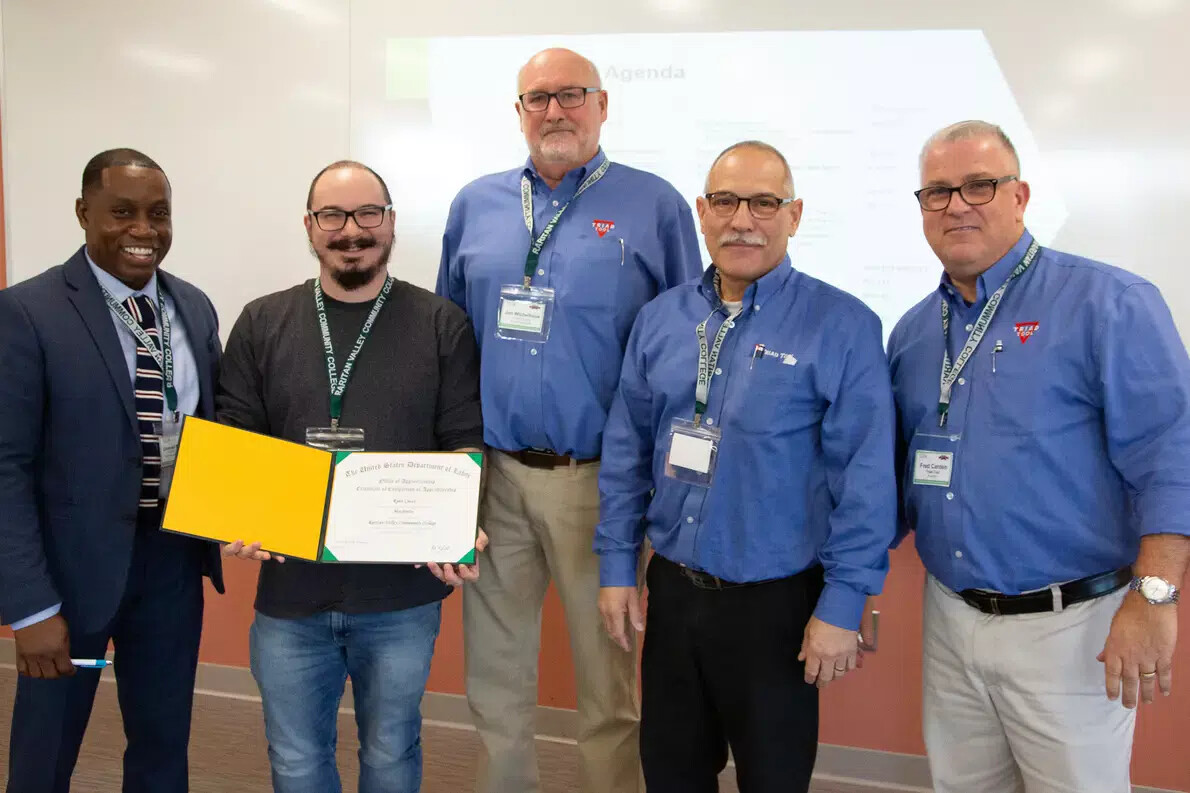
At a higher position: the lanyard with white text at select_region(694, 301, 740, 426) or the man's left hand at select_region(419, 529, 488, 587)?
the lanyard with white text at select_region(694, 301, 740, 426)

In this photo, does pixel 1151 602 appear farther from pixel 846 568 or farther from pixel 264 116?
pixel 264 116

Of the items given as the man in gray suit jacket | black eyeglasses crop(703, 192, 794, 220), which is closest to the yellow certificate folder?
the man in gray suit jacket

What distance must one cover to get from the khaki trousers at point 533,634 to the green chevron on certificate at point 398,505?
14.9 inches

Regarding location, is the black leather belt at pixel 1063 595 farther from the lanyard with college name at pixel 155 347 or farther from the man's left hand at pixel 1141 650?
the lanyard with college name at pixel 155 347

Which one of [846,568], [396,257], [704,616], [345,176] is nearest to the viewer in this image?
[846,568]

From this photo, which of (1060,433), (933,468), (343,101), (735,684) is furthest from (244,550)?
(343,101)

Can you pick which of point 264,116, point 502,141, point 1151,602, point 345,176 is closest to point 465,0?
point 502,141

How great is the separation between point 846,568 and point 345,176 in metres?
1.63

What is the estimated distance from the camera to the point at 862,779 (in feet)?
11.0

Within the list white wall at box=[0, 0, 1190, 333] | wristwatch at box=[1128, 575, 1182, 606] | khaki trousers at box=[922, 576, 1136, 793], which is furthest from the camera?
white wall at box=[0, 0, 1190, 333]

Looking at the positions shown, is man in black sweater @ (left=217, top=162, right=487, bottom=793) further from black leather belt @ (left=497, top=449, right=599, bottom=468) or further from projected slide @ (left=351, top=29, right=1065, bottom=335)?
projected slide @ (left=351, top=29, right=1065, bottom=335)

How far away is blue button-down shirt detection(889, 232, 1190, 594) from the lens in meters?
1.70

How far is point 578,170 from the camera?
2.44 metres

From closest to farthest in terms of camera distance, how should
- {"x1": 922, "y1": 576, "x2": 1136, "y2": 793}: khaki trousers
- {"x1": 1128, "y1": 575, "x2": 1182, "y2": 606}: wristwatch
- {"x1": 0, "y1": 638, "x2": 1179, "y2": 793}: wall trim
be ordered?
1. {"x1": 1128, "y1": 575, "x2": 1182, "y2": 606}: wristwatch
2. {"x1": 922, "y1": 576, "x2": 1136, "y2": 793}: khaki trousers
3. {"x1": 0, "y1": 638, "x2": 1179, "y2": 793}: wall trim
